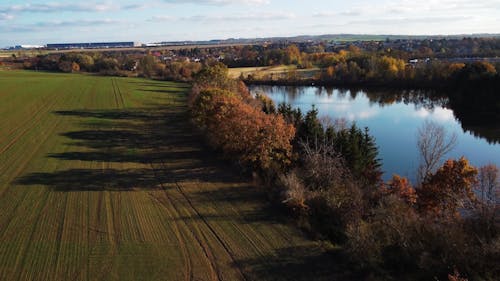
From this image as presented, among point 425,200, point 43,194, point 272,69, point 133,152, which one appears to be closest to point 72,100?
point 133,152

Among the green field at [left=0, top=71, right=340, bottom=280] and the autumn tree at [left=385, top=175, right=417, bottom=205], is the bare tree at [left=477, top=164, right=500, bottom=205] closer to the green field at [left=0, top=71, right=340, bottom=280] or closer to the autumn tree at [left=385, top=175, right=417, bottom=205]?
the autumn tree at [left=385, top=175, right=417, bottom=205]

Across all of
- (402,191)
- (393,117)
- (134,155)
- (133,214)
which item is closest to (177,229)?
(133,214)

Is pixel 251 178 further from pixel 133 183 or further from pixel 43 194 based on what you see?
pixel 43 194

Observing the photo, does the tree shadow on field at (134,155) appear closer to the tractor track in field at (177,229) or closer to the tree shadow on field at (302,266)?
A: the tractor track in field at (177,229)

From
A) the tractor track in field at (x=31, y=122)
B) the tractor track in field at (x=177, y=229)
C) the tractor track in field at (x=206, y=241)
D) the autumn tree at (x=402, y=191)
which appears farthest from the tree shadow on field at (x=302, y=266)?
the tractor track in field at (x=31, y=122)

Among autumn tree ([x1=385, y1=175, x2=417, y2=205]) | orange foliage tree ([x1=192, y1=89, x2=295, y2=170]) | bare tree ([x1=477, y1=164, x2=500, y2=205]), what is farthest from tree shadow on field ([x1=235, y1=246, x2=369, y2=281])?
orange foliage tree ([x1=192, y1=89, x2=295, y2=170])

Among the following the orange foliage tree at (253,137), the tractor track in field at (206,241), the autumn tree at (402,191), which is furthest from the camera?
→ the orange foliage tree at (253,137)
